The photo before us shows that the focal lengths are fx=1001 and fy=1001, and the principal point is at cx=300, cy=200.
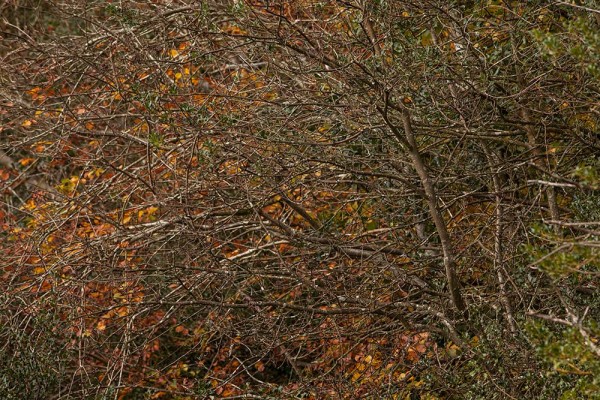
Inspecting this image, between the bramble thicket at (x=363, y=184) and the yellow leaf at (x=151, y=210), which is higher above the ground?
the bramble thicket at (x=363, y=184)

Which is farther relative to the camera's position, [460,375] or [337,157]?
[337,157]

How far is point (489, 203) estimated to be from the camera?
304 inches

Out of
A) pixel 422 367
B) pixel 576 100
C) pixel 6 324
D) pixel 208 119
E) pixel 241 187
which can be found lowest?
pixel 6 324

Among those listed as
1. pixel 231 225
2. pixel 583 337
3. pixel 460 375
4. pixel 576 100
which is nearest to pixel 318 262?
pixel 231 225

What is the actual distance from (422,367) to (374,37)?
2197 millimetres

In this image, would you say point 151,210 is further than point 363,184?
Yes

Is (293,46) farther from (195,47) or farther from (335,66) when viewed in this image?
(195,47)

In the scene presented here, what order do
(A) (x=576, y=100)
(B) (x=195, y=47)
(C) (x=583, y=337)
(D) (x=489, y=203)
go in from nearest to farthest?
1. (C) (x=583, y=337)
2. (A) (x=576, y=100)
3. (B) (x=195, y=47)
4. (D) (x=489, y=203)

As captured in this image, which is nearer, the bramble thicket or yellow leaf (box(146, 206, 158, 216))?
the bramble thicket

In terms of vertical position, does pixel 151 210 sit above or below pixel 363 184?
below

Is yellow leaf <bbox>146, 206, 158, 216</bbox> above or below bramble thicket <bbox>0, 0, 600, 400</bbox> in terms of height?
below

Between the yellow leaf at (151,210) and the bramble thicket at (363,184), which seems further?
the yellow leaf at (151,210)

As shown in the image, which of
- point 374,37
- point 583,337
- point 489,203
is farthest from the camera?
point 489,203

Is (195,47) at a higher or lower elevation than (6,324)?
higher
